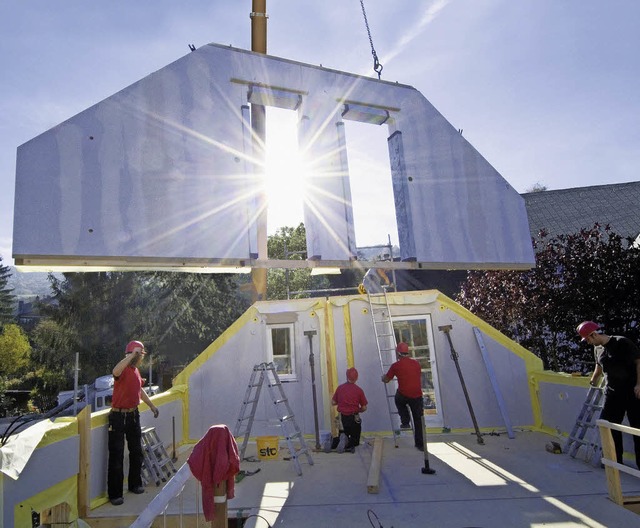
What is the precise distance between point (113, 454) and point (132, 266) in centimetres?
260

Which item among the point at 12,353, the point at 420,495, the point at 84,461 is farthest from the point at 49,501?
the point at 12,353

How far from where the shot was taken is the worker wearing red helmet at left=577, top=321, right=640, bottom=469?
5262 millimetres

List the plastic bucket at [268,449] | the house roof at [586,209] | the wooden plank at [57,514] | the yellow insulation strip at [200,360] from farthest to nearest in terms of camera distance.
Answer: the house roof at [586,209] < the yellow insulation strip at [200,360] < the plastic bucket at [268,449] < the wooden plank at [57,514]

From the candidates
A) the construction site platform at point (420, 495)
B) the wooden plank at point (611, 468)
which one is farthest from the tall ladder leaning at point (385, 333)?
the wooden plank at point (611, 468)

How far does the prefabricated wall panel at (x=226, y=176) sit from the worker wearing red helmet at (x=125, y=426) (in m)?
1.45

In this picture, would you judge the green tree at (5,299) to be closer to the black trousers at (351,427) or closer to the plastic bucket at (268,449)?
the plastic bucket at (268,449)

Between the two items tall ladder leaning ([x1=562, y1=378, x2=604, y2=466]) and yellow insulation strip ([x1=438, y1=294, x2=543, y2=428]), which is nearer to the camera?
tall ladder leaning ([x1=562, y1=378, x2=604, y2=466])

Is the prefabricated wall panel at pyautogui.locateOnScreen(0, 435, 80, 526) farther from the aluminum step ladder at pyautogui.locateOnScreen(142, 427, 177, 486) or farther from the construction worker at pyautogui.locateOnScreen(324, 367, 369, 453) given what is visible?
the construction worker at pyautogui.locateOnScreen(324, 367, 369, 453)

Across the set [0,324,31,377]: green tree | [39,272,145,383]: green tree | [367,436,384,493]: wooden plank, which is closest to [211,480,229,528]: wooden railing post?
[367,436,384,493]: wooden plank

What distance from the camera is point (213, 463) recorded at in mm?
2855

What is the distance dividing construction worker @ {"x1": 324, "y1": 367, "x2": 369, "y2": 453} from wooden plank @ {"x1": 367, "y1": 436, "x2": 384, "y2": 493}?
17.5 inches

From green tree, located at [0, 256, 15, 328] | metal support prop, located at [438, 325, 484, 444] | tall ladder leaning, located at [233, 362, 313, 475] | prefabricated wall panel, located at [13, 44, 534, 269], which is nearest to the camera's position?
prefabricated wall panel, located at [13, 44, 534, 269]

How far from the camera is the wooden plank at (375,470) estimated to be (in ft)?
17.3

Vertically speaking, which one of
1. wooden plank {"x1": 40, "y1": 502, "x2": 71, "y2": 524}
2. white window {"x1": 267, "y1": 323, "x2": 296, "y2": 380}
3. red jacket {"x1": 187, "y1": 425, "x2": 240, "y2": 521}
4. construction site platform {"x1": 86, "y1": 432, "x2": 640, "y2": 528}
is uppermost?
white window {"x1": 267, "y1": 323, "x2": 296, "y2": 380}
